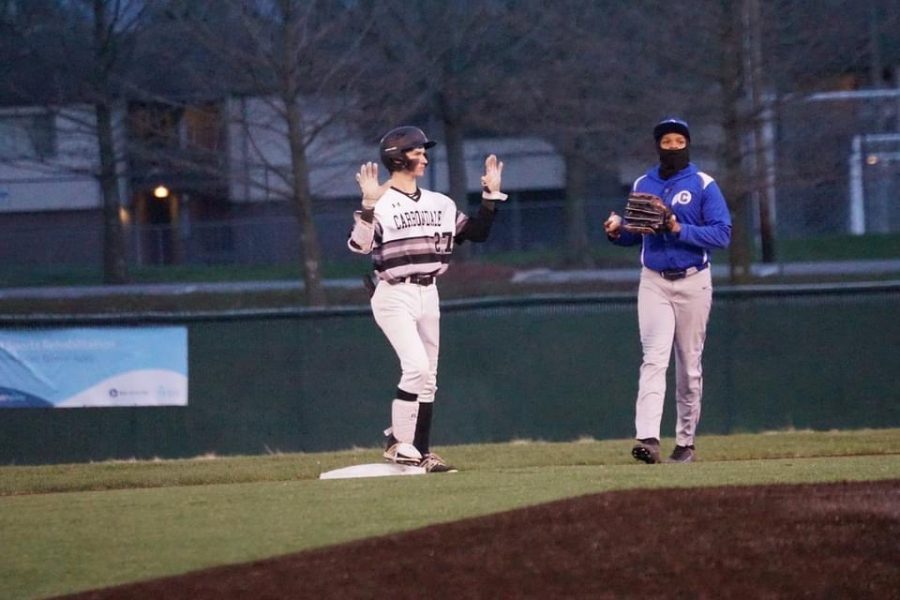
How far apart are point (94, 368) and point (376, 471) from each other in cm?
595

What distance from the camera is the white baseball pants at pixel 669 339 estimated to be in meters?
8.44

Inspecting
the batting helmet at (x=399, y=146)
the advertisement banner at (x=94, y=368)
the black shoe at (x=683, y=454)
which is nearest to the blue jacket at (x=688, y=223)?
the black shoe at (x=683, y=454)

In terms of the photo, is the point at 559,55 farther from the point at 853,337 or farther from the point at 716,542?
the point at 716,542

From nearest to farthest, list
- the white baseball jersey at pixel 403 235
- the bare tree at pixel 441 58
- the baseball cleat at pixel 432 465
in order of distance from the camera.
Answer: the white baseball jersey at pixel 403 235, the baseball cleat at pixel 432 465, the bare tree at pixel 441 58

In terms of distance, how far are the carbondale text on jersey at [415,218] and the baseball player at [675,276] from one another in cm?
111

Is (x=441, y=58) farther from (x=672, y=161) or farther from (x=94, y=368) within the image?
(x=672, y=161)

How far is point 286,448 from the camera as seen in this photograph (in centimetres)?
1346

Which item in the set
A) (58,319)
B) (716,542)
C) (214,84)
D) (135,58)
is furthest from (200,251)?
(716,542)

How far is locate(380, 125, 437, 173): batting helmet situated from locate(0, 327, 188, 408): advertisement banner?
5.80m

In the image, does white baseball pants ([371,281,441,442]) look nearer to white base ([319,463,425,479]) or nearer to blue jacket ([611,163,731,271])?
white base ([319,463,425,479])

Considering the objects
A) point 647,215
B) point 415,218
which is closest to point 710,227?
point 647,215

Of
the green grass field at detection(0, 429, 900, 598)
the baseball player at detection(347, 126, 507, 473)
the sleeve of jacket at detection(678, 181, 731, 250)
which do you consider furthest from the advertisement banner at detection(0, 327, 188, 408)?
the sleeve of jacket at detection(678, 181, 731, 250)

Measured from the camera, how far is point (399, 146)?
8.12 m

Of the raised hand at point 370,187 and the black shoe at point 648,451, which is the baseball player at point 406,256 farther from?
the black shoe at point 648,451
